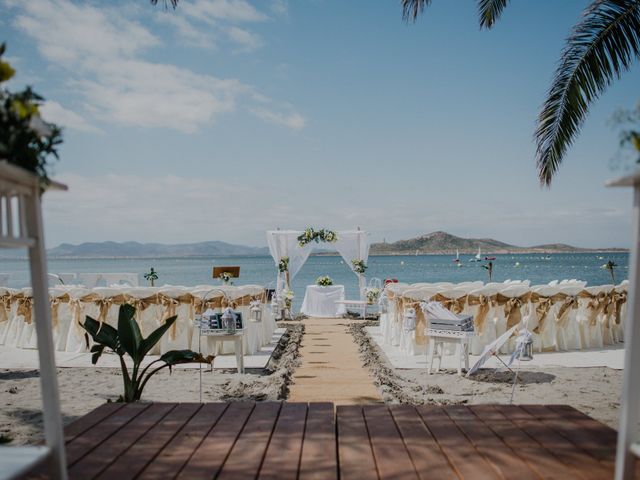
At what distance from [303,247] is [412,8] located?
967cm

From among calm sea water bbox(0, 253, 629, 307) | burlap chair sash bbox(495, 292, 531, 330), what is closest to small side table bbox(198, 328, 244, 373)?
burlap chair sash bbox(495, 292, 531, 330)

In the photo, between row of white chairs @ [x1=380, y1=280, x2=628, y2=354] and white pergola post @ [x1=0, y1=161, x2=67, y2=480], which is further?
row of white chairs @ [x1=380, y1=280, x2=628, y2=354]

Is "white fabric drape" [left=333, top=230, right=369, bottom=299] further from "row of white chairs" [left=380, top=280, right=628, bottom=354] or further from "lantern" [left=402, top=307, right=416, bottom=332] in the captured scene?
"lantern" [left=402, top=307, right=416, bottom=332]

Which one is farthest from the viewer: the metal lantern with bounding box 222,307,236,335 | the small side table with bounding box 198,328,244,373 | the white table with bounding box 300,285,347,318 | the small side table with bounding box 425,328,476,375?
the white table with bounding box 300,285,347,318

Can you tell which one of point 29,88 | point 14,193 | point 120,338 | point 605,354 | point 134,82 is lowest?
point 605,354

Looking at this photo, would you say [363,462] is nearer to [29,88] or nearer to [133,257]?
[29,88]

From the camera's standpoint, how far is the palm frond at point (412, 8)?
690 centimetres

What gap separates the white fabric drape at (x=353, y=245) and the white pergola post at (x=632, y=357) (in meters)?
13.8

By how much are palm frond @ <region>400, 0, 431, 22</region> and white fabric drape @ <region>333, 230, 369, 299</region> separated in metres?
9.36

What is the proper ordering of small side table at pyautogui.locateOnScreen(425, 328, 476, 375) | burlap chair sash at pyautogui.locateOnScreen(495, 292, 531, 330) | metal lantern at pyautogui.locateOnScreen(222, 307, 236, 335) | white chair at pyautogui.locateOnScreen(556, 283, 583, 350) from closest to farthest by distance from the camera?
small side table at pyautogui.locateOnScreen(425, 328, 476, 375), metal lantern at pyautogui.locateOnScreen(222, 307, 236, 335), burlap chair sash at pyautogui.locateOnScreen(495, 292, 531, 330), white chair at pyautogui.locateOnScreen(556, 283, 583, 350)

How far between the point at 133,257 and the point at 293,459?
148356 mm

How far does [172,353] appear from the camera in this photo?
4.92m

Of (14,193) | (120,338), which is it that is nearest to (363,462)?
(14,193)

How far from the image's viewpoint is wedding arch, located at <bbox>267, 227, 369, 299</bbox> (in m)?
15.7
